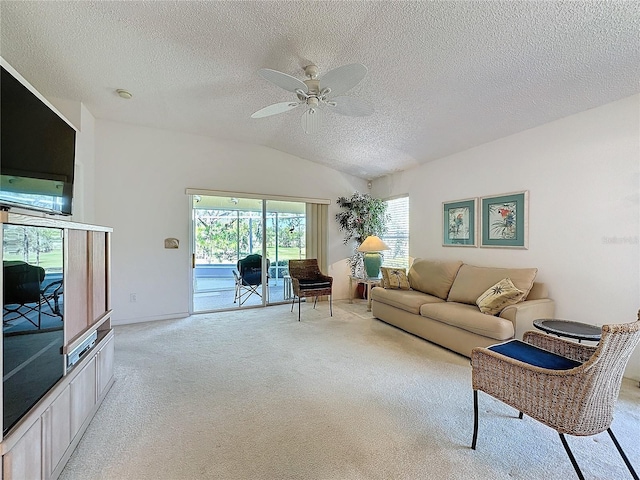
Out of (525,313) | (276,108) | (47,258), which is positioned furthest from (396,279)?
(47,258)

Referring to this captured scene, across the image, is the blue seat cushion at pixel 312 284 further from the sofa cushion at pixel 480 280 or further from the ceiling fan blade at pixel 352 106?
the ceiling fan blade at pixel 352 106

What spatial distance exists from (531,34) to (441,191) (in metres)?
2.69

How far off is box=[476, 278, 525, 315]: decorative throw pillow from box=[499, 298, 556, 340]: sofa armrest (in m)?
0.06

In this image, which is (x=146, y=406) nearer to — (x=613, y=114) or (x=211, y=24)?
(x=211, y=24)

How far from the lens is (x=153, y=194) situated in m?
4.48

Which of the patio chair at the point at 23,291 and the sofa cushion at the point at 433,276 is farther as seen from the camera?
the sofa cushion at the point at 433,276

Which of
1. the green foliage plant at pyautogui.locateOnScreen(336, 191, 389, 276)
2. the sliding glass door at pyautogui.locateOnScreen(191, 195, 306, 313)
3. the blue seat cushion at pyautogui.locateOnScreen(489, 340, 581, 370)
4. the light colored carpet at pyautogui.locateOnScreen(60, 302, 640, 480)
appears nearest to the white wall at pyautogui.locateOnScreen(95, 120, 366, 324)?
the sliding glass door at pyautogui.locateOnScreen(191, 195, 306, 313)

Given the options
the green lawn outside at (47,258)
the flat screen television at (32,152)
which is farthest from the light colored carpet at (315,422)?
the flat screen television at (32,152)

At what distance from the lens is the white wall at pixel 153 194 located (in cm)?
425

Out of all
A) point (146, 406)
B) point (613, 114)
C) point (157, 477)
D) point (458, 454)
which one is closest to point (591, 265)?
point (613, 114)

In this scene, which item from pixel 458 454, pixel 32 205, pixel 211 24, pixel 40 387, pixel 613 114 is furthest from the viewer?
pixel 613 114

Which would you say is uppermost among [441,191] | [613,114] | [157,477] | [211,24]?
[211,24]

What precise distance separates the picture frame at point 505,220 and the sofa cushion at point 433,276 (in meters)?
0.55

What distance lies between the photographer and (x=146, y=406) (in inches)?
88.0
